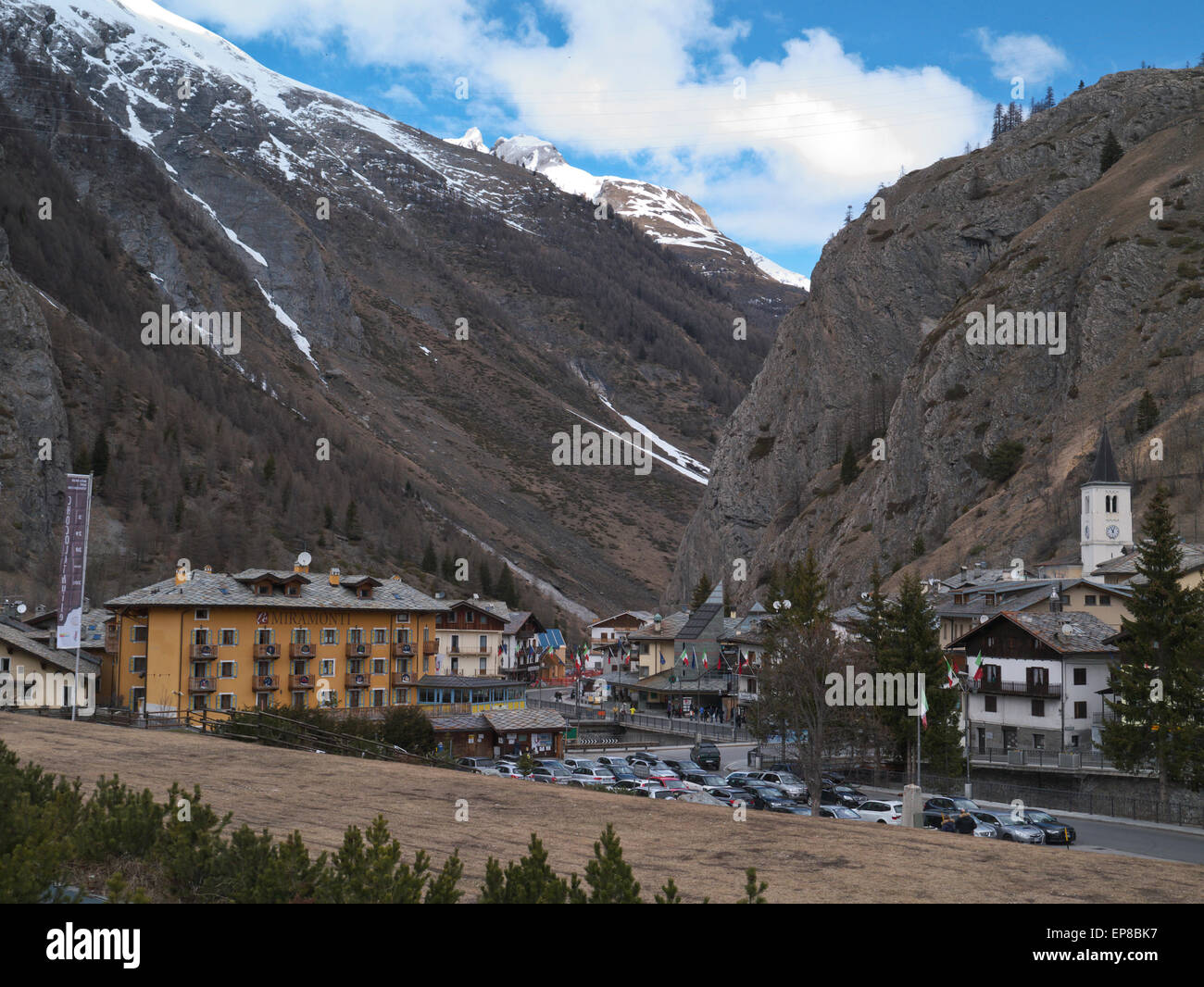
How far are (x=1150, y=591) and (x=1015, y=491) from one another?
58.8 meters

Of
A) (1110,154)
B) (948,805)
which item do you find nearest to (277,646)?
(948,805)

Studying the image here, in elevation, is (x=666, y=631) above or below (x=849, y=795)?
above

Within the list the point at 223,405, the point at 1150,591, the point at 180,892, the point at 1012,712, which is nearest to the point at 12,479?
the point at 223,405

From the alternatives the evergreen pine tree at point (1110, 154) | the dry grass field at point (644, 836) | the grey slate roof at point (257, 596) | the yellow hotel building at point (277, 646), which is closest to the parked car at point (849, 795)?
the dry grass field at point (644, 836)

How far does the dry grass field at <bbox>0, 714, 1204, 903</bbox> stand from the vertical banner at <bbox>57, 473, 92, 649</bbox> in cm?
2137

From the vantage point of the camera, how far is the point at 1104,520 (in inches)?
3386

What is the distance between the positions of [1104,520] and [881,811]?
49702 millimetres

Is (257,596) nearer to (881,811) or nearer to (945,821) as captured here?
(881,811)

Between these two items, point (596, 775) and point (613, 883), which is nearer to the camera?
point (613, 883)

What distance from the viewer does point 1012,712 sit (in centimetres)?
6344

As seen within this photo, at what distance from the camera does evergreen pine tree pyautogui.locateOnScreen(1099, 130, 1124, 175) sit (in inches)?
5787

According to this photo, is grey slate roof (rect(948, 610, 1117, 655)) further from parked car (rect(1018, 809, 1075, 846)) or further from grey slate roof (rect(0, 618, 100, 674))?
grey slate roof (rect(0, 618, 100, 674))

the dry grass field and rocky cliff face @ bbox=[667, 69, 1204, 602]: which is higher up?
rocky cliff face @ bbox=[667, 69, 1204, 602]

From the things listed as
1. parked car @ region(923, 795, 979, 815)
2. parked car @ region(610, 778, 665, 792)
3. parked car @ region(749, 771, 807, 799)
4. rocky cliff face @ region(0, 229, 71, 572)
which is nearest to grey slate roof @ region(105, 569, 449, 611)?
parked car @ region(610, 778, 665, 792)
